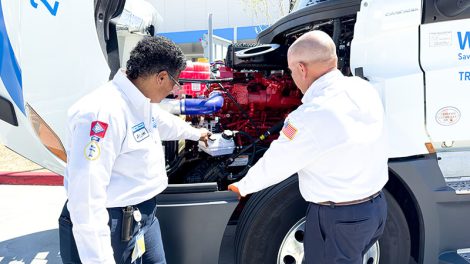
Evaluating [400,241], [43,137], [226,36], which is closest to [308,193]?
[400,241]

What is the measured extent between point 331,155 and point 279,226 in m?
0.81

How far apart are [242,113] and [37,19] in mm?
1674

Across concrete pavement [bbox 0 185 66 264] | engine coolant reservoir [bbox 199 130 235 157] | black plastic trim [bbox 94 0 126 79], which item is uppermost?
black plastic trim [bbox 94 0 126 79]

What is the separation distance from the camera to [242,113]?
128 inches

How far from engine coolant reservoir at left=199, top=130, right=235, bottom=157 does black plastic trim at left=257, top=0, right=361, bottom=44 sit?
1.03 m

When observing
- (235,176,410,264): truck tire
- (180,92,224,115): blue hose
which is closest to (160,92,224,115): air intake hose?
(180,92,224,115): blue hose

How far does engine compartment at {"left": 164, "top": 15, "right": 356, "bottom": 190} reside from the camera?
2.88 meters

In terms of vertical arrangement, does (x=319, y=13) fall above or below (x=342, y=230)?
above

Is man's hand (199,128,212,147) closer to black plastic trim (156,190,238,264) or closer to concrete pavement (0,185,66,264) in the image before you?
black plastic trim (156,190,238,264)

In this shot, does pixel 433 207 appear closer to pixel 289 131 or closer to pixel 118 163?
pixel 289 131

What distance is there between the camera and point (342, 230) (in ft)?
6.39

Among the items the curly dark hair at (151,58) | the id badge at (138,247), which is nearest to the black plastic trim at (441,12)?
the curly dark hair at (151,58)

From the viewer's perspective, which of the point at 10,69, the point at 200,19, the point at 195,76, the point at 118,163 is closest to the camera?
the point at 118,163

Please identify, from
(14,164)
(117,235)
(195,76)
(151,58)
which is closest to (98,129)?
(151,58)
